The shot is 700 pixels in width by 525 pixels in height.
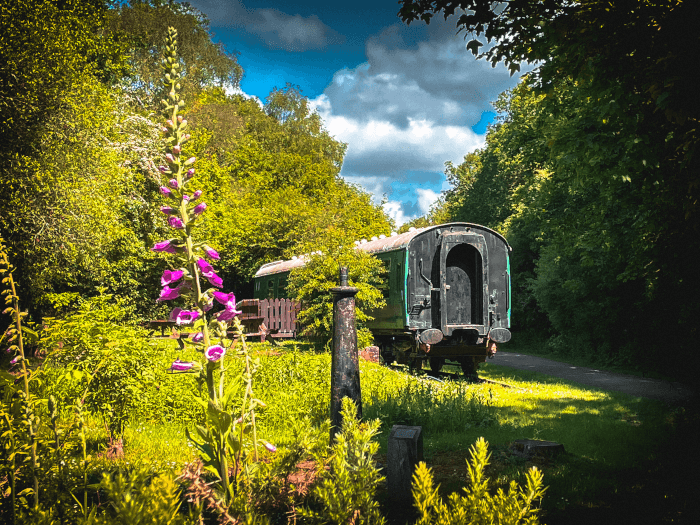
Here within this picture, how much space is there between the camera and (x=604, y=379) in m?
14.0

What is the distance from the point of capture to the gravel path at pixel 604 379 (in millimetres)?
10683

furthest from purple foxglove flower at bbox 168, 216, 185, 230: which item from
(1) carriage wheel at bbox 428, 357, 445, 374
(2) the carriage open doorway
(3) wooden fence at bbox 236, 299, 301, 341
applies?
(3) wooden fence at bbox 236, 299, 301, 341

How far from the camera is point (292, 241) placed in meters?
30.3

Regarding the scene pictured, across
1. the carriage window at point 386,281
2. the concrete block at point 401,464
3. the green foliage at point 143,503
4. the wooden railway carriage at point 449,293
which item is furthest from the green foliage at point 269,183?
the green foliage at point 143,503

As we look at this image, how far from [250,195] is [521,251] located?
17329 millimetres

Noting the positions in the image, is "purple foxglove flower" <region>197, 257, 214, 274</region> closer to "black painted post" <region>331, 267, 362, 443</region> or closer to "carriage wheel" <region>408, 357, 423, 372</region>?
"black painted post" <region>331, 267, 362, 443</region>

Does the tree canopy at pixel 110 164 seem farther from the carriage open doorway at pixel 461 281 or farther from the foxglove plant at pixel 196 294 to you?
the foxglove plant at pixel 196 294

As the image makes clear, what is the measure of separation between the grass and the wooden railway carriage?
248 centimetres

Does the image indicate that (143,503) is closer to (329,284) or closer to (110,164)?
(329,284)

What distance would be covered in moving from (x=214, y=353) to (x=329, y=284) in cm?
1078

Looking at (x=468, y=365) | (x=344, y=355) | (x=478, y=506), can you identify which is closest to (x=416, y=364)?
(x=468, y=365)

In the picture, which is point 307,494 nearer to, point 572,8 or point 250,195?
point 572,8

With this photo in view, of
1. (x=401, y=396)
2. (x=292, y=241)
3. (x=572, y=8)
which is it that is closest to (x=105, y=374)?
(x=401, y=396)

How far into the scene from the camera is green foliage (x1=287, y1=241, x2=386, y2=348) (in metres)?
13.1
